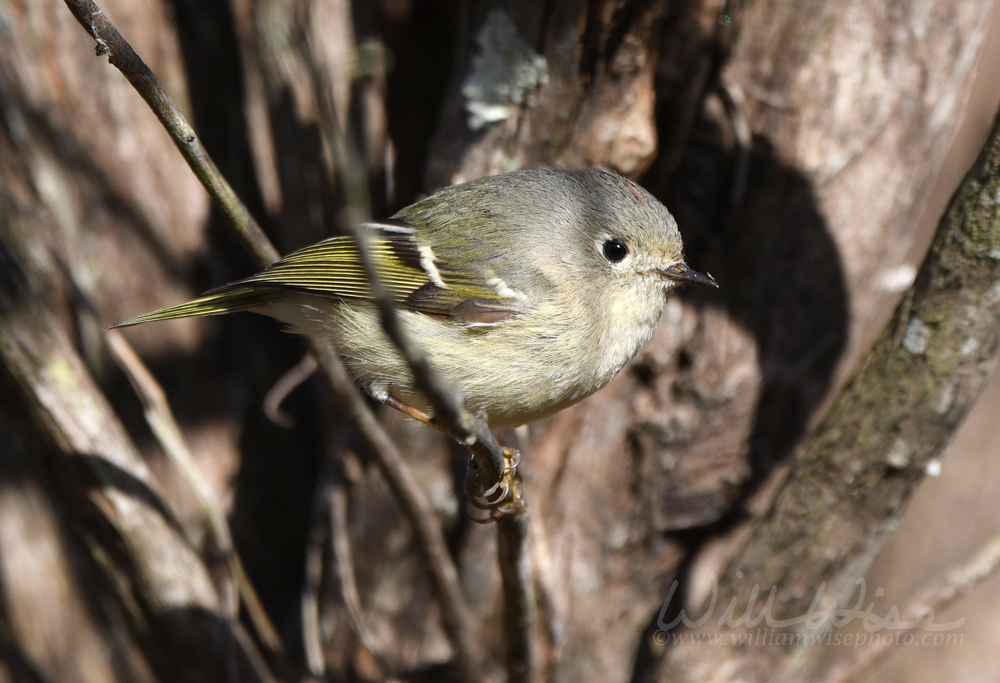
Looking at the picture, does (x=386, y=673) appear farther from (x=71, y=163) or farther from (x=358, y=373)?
(x=71, y=163)

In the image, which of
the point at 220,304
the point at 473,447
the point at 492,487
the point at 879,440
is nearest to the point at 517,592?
the point at 492,487

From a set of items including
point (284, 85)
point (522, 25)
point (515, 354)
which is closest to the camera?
point (515, 354)

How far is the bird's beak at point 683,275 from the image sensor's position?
6.52ft

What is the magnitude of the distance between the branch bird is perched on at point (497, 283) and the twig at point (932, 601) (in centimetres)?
119

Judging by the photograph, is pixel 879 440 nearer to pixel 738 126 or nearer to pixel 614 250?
pixel 614 250

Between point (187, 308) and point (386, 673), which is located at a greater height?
point (187, 308)

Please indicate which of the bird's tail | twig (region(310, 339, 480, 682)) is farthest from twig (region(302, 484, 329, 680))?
the bird's tail

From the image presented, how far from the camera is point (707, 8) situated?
88.4 inches

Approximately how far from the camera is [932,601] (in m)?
2.32

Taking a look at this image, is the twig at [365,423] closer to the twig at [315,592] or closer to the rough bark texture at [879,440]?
the twig at [315,592]

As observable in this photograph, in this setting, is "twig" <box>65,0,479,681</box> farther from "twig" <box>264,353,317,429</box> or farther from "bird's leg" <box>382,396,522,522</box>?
"twig" <box>264,353,317,429</box>

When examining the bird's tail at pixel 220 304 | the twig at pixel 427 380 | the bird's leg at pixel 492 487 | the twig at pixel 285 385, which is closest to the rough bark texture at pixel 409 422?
the twig at pixel 285 385

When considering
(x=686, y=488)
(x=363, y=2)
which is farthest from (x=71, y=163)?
(x=686, y=488)

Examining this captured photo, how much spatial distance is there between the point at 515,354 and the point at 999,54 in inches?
91.1
